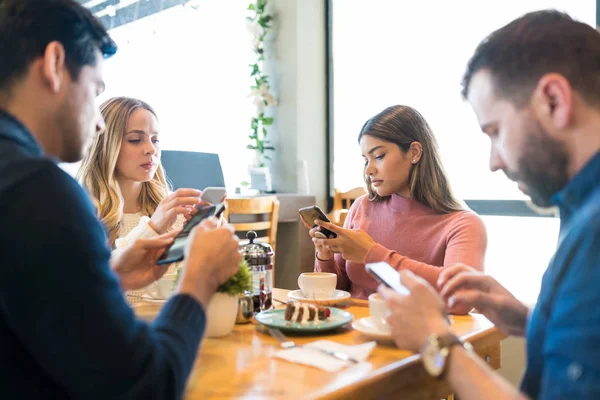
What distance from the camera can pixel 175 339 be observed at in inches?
27.9

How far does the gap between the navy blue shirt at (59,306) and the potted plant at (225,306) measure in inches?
15.8

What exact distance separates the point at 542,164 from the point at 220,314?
0.68m

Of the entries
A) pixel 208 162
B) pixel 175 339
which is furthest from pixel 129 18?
pixel 175 339

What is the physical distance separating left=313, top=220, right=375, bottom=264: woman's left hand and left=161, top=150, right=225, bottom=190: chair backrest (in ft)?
5.49

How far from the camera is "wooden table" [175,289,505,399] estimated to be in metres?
0.77

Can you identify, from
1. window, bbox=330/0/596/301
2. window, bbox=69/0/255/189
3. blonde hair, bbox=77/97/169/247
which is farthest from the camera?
window, bbox=69/0/255/189

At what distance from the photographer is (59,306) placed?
59cm

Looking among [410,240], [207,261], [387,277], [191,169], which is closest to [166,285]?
[207,261]

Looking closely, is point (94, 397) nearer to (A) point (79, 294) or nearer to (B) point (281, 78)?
(A) point (79, 294)

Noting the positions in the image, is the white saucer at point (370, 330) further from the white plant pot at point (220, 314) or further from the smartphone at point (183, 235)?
the smartphone at point (183, 235)

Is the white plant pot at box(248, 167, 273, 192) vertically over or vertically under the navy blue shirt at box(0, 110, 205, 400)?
under

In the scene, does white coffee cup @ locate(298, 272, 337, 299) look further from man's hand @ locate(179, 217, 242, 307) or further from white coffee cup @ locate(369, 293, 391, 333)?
man's hand @ locate(179, 217, 242, 307)

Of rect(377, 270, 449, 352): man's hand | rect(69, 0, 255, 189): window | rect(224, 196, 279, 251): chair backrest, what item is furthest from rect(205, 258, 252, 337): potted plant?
rect(69, 0, 255, 189): window

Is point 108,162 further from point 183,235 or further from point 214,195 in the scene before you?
point 183,235
